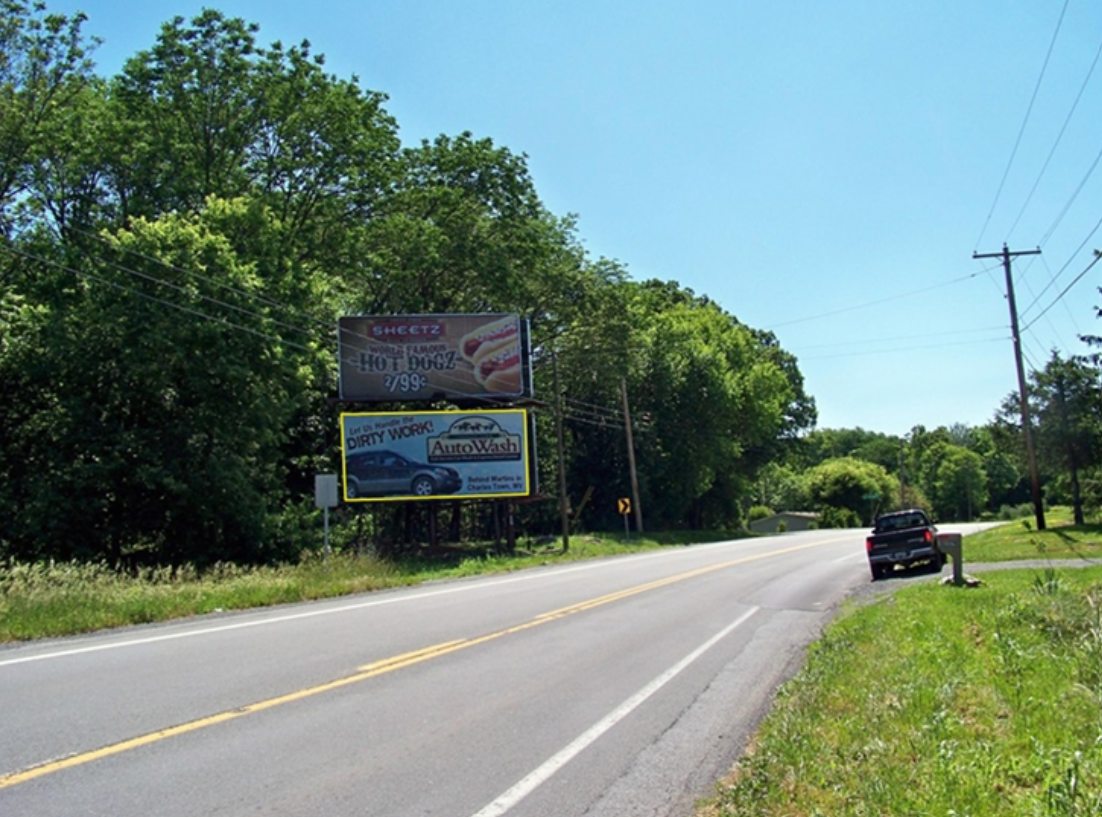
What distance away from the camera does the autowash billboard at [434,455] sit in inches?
1382

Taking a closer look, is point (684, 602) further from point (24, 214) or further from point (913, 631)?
point (24, 214)

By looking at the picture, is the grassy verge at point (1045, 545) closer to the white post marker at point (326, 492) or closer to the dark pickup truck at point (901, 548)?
the dark pickup truck at point (901, 548)

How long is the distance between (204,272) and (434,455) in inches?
458

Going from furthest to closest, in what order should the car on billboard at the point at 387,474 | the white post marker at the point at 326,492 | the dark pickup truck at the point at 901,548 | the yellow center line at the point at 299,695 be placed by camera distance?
the car on billboard at the point at 387,474, the white post marker at the point at 326,492, the dark pickup truck at the point at 901,548, the yellow center line at the point at 299,695

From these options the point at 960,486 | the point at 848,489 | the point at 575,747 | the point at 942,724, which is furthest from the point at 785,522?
the point at 575,747

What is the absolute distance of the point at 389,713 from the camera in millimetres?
7750

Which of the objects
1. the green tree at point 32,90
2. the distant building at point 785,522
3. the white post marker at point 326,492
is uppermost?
the green tree at point 32,90

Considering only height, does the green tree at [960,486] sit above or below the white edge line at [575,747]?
above

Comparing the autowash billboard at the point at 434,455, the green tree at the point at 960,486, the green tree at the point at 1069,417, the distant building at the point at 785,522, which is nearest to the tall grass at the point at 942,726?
the autowash billboard at the point at 434,455

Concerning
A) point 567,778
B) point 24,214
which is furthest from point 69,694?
point 24,214

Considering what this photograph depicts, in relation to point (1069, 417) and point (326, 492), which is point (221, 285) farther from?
point (1069, 417)

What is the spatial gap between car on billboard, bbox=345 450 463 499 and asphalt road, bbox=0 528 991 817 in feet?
66.8

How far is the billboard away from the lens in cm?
3691

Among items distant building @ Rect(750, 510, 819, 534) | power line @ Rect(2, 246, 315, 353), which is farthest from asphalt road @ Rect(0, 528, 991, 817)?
distant building @ Rect(750, 510, 819, 534)
